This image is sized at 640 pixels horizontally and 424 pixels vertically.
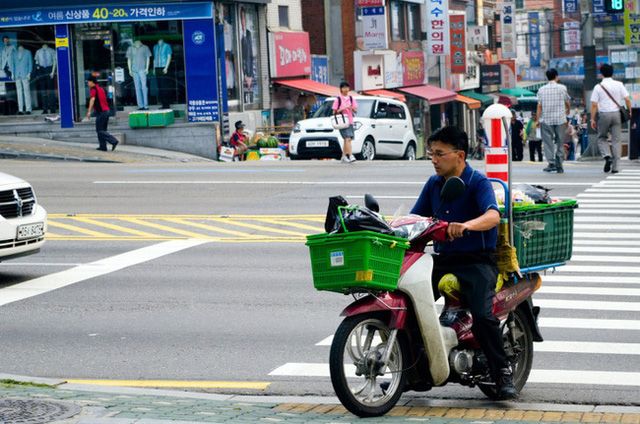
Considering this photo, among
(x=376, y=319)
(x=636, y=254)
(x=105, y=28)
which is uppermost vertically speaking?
(x=105, y=28)

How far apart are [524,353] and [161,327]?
3.71m

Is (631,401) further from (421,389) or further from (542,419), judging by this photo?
(421,389)

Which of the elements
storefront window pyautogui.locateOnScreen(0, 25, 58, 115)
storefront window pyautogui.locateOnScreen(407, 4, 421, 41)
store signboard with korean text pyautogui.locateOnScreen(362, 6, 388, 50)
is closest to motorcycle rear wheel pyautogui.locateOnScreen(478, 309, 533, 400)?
storefront window pyautogui.locateOnScreen(0, 25, 58, 115)

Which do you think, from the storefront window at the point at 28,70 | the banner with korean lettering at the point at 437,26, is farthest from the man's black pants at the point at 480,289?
the banner with korean lettering at the point at 437,26

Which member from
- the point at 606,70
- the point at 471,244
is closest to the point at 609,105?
the point at 606,70

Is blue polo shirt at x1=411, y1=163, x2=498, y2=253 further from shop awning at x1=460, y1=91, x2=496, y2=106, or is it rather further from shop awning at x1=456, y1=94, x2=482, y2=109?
shop awning at x1=460, y1=91, x2=496, y2=106

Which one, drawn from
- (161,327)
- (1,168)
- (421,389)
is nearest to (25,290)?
(161,327)

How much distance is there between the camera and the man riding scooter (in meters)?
6.49

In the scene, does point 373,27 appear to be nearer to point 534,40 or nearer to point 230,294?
point 230,294

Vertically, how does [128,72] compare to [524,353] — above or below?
above

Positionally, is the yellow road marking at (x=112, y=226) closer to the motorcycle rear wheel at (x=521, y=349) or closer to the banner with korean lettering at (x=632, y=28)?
the motorcycle rear wheel at (x=521, y=349)

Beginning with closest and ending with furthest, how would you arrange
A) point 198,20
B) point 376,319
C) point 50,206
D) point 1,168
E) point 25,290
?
1. point 376,319
2. point 25,290
3. point 50,206
4. point 1,168
5. point 198,20

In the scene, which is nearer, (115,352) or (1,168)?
(115,352)

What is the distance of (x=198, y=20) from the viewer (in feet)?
112
